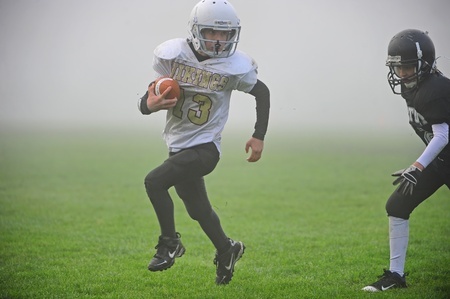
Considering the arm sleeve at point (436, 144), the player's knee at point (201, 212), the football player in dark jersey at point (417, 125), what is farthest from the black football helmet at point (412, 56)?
the player's knee at point (201, 212)

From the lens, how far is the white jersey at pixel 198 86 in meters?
4.55

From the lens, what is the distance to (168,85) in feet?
14.3

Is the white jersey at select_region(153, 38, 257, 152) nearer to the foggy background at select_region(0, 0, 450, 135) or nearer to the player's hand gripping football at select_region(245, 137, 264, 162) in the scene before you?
the player's hand gripping football at select_region(245, 137, 264, 162)

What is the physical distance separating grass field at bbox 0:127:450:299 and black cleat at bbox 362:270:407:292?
88mm

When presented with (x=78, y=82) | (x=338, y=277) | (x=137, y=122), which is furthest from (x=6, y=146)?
(x=137, y=122)

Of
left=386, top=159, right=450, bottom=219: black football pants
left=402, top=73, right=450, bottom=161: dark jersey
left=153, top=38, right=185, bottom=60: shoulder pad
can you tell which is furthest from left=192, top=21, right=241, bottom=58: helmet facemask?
left=386, top=159, right=450, bottom=219: black football pants

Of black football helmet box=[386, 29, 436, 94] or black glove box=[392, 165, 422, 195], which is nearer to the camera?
black glove box=[392, 165, 422, 195]

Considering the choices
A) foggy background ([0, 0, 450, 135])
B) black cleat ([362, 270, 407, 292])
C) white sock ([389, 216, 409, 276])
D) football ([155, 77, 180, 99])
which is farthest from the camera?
foggy background ([0, 0, 450, 135])

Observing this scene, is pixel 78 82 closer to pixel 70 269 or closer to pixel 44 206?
pixel 44 206

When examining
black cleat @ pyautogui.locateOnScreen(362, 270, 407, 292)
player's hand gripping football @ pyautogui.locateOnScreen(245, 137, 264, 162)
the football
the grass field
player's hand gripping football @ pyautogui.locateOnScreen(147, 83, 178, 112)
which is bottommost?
the grass field

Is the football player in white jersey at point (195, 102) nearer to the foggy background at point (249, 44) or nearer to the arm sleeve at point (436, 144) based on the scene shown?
the arm sleeve at point (436, 144)

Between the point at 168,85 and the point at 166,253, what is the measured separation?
1261mm

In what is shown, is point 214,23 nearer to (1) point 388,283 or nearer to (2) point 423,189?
(2) point 423,189

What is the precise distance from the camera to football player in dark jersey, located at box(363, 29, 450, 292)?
4289 mm
